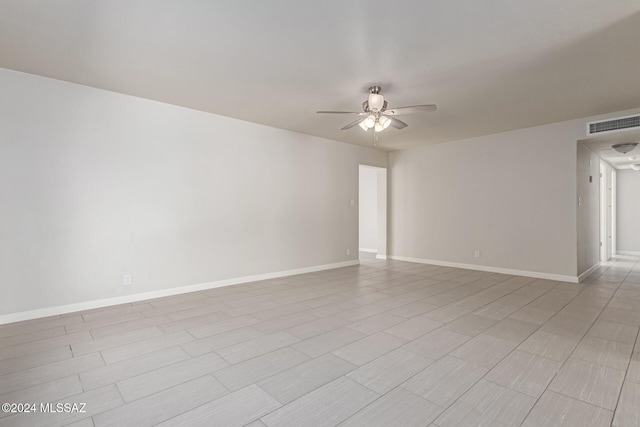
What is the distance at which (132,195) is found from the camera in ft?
12.7

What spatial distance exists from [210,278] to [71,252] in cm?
170

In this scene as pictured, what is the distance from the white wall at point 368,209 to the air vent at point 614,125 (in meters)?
5.10

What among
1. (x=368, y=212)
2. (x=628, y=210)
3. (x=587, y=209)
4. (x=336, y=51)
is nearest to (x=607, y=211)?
(x=628, y=210)

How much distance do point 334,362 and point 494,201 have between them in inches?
195

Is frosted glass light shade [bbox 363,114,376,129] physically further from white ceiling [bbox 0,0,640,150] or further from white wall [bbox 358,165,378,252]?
white wall [bbox 358,165,378,252]

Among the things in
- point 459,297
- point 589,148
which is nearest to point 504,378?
point 459,297

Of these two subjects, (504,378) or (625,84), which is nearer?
(504,378)

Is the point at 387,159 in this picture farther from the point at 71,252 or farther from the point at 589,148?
the point at 71,252

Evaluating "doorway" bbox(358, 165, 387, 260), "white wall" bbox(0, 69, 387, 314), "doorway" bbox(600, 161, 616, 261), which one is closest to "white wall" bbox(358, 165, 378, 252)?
"doorway" bbox(358, 165, 387, 260)

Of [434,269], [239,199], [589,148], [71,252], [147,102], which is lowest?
[434,269]

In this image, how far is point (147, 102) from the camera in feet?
13.1

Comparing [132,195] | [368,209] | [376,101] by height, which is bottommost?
[368,209]

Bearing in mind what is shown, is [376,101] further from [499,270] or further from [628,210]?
[628,210]

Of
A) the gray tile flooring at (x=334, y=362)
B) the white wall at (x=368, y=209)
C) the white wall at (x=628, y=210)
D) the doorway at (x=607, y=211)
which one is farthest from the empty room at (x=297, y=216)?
the white wall at (x=368, y=209)
